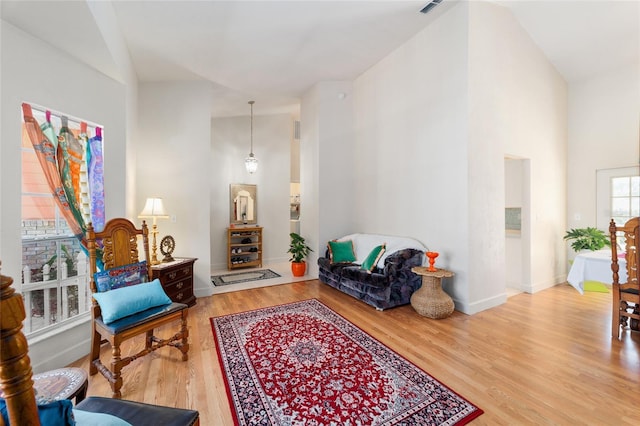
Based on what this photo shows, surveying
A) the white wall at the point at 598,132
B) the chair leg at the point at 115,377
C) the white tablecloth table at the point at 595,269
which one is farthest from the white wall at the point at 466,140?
the chair leg at the point at 115,377

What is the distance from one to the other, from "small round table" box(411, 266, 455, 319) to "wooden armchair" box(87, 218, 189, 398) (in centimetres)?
251

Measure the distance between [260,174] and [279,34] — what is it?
11.3ft

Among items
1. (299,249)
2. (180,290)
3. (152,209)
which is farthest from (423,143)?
(180,290)

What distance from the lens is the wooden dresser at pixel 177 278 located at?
329cm

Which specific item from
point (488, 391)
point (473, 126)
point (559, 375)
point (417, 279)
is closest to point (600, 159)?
point (473, 126)

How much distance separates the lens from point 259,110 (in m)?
6.16

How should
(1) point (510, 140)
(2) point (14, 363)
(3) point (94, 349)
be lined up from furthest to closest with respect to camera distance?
(1) point (510, 140)
(3) point (94, 349)
(2) point (14, 363)

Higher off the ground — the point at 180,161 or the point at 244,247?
the point at 180,161

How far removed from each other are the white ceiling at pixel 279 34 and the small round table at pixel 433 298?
124 inches

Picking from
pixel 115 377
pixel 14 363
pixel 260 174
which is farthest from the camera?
pixel 260 174

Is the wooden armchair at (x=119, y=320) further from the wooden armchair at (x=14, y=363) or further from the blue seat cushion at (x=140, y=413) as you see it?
the wooden armchair at (x=14, y=363)

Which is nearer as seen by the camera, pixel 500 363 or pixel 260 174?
pixel 500 363

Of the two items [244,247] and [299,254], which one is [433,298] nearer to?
[299,254]

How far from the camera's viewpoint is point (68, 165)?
257 centimetres
